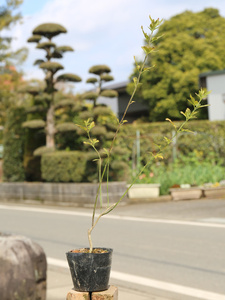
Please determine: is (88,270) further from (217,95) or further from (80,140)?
(217,95)

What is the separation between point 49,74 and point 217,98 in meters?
11.8

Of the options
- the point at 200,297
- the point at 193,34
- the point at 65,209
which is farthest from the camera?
the point at 193,34

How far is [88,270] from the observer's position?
2.60 m

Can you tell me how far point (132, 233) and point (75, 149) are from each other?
29.0ft

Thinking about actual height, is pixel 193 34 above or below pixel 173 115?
above

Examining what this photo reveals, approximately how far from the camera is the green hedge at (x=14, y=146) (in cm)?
2036

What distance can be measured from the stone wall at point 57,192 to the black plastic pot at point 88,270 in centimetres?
1382

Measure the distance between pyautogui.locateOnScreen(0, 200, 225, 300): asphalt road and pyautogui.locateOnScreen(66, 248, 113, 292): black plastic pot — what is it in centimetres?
393

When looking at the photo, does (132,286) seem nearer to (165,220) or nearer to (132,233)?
(132,233)

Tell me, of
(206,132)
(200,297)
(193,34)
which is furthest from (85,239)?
(193,34)

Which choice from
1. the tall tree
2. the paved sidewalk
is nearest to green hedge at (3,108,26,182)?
the paved sidewalk

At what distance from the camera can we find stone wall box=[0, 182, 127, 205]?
1664cm

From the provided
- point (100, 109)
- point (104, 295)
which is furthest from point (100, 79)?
point (104, 295)

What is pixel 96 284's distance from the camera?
8.61 feet
